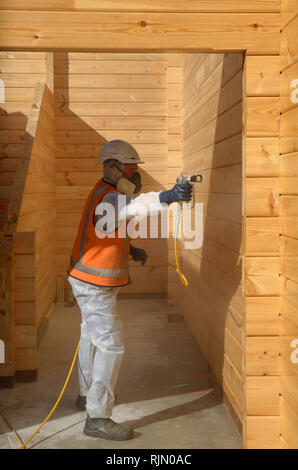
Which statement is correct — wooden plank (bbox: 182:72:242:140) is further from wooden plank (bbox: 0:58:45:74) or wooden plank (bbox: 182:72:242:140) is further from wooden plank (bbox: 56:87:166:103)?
wooden plank (bbox: 0:58:45:74)

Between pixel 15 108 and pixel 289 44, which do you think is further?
pixel 15 108

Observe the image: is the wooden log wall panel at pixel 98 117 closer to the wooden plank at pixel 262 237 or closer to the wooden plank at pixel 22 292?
the wooden plank at pixel 22 292

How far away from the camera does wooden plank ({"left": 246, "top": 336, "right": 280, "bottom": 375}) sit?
311 centimetres

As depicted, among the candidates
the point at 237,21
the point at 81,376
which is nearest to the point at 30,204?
the point at 81,376

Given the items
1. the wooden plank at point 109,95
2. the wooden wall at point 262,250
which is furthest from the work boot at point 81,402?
the wooden plank at point 109,95

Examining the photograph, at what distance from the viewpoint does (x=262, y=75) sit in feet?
9.87

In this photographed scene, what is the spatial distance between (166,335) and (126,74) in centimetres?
423

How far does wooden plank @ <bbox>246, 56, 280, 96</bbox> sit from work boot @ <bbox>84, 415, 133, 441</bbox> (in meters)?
2.36

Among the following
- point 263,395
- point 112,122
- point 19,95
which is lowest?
point 263,395

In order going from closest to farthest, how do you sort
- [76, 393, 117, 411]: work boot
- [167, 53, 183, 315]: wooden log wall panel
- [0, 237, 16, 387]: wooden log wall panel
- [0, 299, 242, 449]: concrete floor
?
[0, 299, 242, 449]: concrete floor, [76, 393, 117, 411]: work boot, [0, 237, 16, 387]: wooden log wall panel, [167, 53, 183, 315]: wooden log wall panel

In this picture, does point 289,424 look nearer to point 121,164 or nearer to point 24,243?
point 121,164

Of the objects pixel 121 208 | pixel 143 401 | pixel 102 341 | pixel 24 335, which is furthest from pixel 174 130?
pixel 102 341

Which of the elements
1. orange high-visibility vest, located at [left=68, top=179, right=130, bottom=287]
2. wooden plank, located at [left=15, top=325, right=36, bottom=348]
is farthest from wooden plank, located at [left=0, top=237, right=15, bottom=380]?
orange high-visibility vest, located at [left=68, top=179, right=130, bottom=287]

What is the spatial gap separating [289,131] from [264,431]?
1.76m
